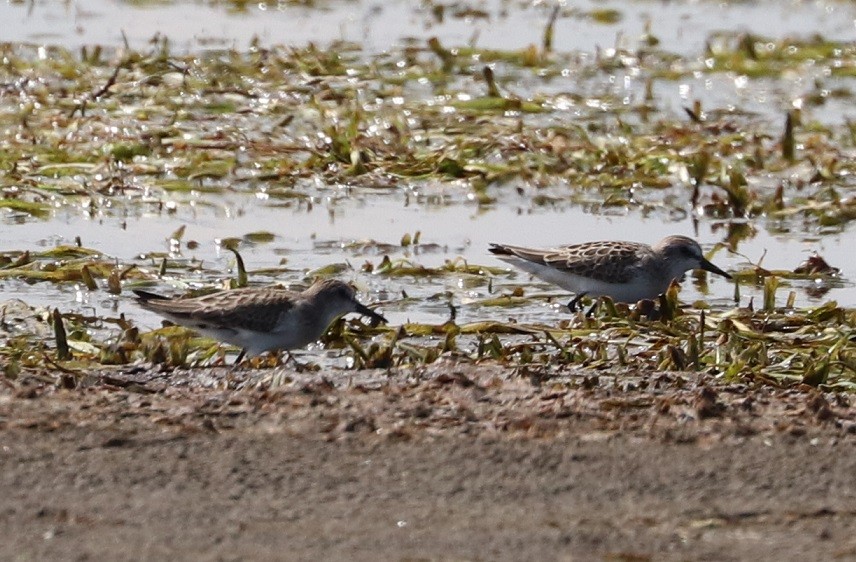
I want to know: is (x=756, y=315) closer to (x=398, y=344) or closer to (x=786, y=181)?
(x=398, y=344)

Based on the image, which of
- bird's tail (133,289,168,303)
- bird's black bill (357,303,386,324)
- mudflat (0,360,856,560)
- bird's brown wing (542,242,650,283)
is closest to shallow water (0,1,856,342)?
bird's brown wing (542,242,650,283)

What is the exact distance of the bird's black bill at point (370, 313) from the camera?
1038 cm

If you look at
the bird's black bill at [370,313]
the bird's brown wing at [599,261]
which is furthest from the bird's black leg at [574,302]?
the bird's black bill at [370,313]

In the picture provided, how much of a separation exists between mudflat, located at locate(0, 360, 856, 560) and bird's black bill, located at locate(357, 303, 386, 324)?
34.6 inches

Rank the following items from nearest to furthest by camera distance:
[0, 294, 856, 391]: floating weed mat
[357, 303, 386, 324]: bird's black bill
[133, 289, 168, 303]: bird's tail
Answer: [0, 294, 856, 391]: floating weed mat < [133, 289, 168, 303]: bird's tail < [357, 303, 386, 324]: bird's black bill

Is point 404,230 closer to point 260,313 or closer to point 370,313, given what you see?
point 370,313

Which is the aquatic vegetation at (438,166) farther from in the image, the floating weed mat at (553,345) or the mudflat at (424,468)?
the mudflat at (424,468)

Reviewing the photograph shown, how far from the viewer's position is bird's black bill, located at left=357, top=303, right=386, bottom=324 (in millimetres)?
10375

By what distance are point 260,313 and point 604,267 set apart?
2722 mm

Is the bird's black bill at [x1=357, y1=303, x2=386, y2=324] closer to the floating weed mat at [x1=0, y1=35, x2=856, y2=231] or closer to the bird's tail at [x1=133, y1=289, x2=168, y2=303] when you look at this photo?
the bird's tail at [x1=133, y1=289, x2=168, y2=303]

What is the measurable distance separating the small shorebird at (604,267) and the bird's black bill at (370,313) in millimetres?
1446

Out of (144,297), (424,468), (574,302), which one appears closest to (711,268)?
(574,302)

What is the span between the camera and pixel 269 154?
15188mm

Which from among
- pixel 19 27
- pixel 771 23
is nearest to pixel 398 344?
pixel 19 27
